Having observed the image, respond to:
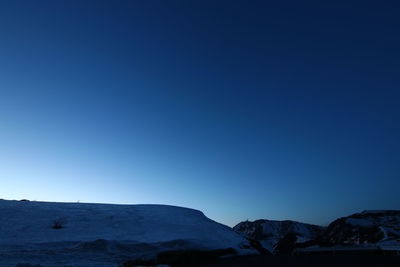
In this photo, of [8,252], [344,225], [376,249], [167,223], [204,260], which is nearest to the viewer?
[8,252]

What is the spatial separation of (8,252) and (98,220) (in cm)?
826

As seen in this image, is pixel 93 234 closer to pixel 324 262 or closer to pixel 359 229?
pixel 324 262

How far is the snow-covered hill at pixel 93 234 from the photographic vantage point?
15555 millimetres

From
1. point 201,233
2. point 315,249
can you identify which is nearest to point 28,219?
point 201,233

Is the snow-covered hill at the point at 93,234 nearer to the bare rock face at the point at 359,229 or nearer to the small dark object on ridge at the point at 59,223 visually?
the small dark object on ridge at the point at 59,223

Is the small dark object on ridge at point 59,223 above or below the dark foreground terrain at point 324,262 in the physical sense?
above

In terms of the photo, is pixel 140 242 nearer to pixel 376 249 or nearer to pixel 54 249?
pixel 54 249

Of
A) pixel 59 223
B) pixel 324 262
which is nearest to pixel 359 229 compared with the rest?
pixel 324 262

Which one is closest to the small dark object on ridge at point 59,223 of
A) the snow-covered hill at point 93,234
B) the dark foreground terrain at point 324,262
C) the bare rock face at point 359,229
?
the snow-covered hill at point 93,234

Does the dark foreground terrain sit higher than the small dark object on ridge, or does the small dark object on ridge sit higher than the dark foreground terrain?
the small dark object on ridge

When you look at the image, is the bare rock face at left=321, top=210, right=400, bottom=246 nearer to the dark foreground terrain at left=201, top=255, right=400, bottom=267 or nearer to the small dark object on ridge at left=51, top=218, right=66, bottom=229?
the dark foreground terrain at left=201, top=255, right=400, bottom=267

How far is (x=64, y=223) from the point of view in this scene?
2134cm

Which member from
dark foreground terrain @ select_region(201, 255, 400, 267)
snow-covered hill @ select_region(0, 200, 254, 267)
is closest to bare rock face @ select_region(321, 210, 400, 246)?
snow-covered hill @ select_region(0, 200, 254, 267)

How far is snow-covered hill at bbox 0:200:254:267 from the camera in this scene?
15.6 meters
